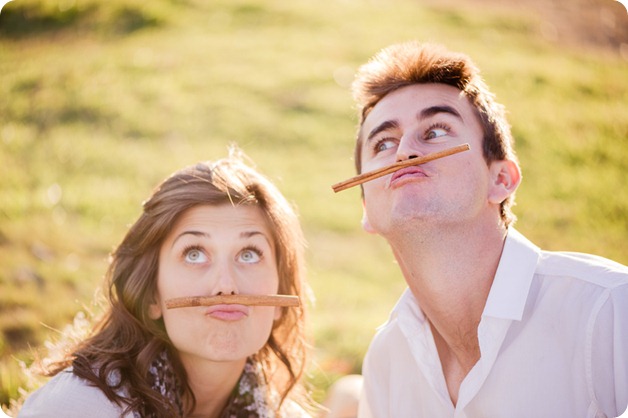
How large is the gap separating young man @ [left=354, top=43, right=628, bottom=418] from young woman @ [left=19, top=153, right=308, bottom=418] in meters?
0.60

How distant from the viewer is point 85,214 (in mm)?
8617

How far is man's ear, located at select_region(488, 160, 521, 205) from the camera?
3492 mm

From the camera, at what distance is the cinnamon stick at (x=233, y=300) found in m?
3.22

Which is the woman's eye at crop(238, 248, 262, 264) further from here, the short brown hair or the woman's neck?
the short brown hair

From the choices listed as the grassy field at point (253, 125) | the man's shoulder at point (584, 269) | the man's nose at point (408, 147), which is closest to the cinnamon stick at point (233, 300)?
the man's nose at point (408, 147)

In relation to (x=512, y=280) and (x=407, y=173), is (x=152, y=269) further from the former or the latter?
(x=512, y=280)

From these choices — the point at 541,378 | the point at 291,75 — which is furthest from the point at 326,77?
the point at 541,378

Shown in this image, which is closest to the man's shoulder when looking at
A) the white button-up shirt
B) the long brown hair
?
the white button-up shirt

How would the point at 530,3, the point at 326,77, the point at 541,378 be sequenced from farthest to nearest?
the point at 530,3, the point at 326,77, the point at 541,378

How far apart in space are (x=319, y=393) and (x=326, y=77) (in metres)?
8.88

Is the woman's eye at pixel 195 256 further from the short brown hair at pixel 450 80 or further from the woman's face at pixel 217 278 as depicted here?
the short brown hair at pixel 450 80

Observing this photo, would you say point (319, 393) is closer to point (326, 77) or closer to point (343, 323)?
point (343, 323)

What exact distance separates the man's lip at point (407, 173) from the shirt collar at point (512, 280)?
59 cm

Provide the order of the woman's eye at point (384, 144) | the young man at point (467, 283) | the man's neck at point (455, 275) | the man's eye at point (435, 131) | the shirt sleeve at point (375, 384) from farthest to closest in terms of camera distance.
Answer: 1. the shirt sleeve at point (375, 384)
2. the woman's eye at point (384, 144)
3. the man's eye at point (435, 131)
4. the man's neck at point (455, 275)
5. the young man at point (467, 283)
